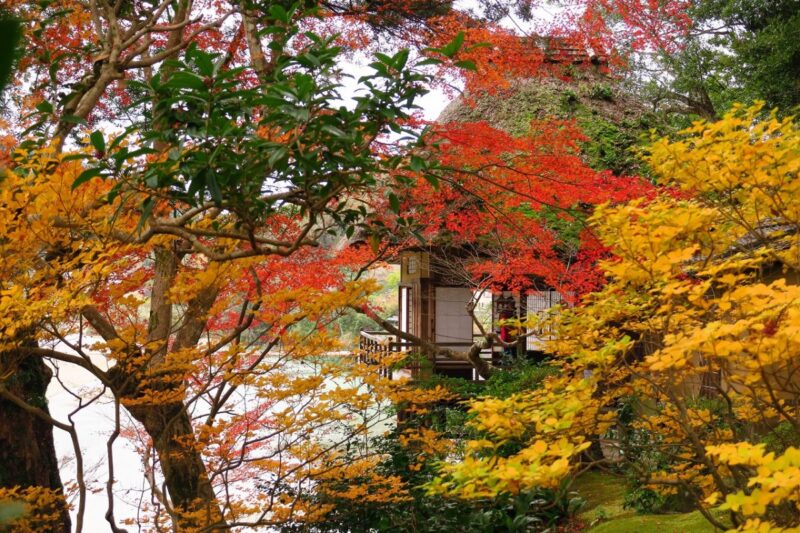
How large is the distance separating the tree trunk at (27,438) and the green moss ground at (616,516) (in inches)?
166

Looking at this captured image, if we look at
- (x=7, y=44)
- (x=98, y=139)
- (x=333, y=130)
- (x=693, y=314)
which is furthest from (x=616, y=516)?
(x=7, y=44)

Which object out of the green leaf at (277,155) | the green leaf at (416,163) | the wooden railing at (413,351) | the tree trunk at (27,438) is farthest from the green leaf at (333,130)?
the wooden railing at (413,351)

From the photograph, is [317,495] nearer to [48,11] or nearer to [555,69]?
[48,11]

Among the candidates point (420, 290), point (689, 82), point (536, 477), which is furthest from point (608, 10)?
point (536, 477)

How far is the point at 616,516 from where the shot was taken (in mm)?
6391

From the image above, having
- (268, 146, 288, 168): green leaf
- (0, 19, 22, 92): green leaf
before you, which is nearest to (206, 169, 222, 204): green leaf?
(268, 146, 288, 168): green leaf

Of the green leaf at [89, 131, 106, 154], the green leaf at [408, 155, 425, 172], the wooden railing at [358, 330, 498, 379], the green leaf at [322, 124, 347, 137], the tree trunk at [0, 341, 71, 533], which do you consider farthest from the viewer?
the wooden railing at [358, 330, 498, 379]

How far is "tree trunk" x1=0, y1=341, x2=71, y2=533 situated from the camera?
18.5 ft

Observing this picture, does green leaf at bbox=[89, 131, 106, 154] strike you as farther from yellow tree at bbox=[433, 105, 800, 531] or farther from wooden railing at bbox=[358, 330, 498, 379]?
wooden railing at bbox=[358, 330, 498, 379]

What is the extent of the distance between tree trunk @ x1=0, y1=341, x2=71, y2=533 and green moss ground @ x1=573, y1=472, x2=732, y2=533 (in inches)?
166

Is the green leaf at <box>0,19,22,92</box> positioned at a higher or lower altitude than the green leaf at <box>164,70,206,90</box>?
lower

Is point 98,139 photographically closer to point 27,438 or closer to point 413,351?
point 27,438

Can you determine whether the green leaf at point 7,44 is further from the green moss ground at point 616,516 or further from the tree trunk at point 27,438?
the tree trunk at point 27,438

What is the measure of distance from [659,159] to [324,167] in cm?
150
